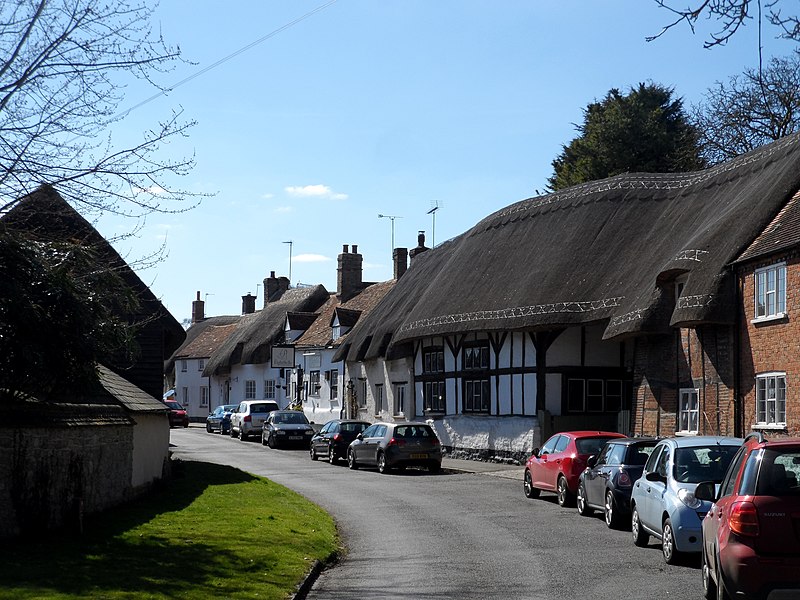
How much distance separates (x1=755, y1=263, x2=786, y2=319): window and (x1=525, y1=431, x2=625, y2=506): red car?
4.66m

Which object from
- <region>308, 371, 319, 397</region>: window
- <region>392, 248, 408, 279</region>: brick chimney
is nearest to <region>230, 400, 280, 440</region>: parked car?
<region>308, 371, 319, 397</region>: window

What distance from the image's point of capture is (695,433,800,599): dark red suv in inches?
337

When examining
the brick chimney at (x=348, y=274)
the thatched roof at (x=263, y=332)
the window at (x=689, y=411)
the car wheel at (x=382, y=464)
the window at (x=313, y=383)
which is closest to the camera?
the window at (x=689, y=411)

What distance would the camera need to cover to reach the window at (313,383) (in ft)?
181

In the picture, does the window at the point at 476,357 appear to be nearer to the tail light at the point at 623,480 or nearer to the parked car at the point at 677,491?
the tail light at the point at 623,480

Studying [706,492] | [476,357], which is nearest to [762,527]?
[706,492]

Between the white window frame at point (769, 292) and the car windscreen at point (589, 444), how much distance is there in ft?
16.0

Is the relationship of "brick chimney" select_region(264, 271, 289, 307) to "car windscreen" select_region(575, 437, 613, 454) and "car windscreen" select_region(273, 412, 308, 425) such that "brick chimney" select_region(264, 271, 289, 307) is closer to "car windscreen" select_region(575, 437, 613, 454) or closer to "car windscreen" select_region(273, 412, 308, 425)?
"car windscreen" select_region(273, 412, 308, 425)

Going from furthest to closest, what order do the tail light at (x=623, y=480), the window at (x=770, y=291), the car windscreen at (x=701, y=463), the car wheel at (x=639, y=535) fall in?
1. the window at (x=770, y=291)
2. the tail light at (x=623, y=480)
3. the car wheel at (x=639, y=535)
4. the car windscreen at (x=701, y=463)

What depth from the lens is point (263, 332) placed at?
65.6 metres

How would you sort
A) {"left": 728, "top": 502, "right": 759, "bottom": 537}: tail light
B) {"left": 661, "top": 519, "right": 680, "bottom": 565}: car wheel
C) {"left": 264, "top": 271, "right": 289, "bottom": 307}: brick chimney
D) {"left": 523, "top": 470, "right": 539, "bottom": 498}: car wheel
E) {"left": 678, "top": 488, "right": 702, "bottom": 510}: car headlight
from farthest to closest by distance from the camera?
{"left": 264, "top": 271, "right": 289, "bottom": 307}: brick chimney < {"left": 523, "top": 470, "right": 539, "bottom": 498}: car wheel < {"left": 661, "top": 519, "right": 680, "bottom": 565}: car wheel < {"left": 678, "top": 488, "right": 702, "bottom": 510}: car headlight < {"left": 728, "top": 502, "right": 759, "bottom": 537}: tail light

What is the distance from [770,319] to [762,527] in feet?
47.7

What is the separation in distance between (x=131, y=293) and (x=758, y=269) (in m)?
14.0

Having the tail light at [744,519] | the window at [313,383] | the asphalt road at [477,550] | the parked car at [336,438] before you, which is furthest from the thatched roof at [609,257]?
the tail light at [744,519]
